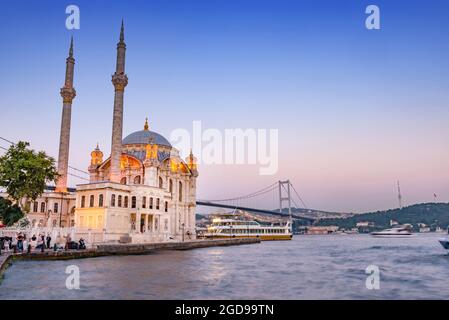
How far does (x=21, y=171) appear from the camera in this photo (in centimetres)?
3750

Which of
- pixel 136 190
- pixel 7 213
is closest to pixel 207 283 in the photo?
pixel 7 213

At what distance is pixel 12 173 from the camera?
36.8 meters

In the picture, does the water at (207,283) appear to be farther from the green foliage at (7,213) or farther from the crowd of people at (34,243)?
the green foliage at (7,213)

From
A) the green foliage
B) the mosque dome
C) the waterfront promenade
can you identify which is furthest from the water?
the mosque dome

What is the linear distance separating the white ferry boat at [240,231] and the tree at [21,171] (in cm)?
5555

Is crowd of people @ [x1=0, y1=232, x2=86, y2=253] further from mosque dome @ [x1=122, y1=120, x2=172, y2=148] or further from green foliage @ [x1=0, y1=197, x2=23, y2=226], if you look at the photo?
mosque dome @ [x1=122, y1=120, x2=172, y2=148]

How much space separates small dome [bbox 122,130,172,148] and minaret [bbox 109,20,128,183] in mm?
12615

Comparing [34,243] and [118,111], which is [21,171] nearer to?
[34,243]

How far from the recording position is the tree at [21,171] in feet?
121

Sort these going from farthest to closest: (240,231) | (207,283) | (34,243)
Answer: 1. (240,231)
2. (34,243)
3. (207,283)

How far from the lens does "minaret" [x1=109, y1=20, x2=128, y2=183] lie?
1976 inches

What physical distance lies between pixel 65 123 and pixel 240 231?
51.8 meters
